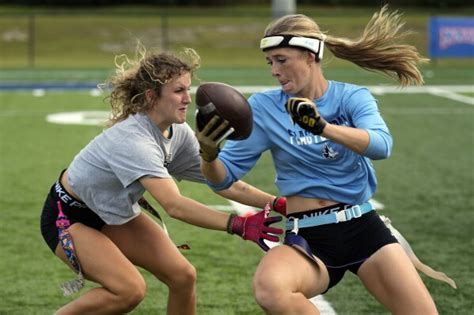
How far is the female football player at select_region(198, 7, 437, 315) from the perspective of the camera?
5.17 m

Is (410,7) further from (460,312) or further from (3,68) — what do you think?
(460,312)

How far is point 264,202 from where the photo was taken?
5.75 metres

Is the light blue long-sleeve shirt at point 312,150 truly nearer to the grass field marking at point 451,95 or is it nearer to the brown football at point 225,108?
the brown football at point 225,108

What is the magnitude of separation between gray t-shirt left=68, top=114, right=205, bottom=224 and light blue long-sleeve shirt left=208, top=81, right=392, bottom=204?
1.09ft

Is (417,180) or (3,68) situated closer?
(417,180)

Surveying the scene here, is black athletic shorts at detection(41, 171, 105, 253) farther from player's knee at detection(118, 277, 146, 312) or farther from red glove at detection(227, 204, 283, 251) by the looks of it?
red glove at detection(227, 204, 283, 251)

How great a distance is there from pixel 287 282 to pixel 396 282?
552 mm

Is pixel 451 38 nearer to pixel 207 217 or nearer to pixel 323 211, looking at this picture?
pixel 323 211

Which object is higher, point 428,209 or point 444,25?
point 428,209

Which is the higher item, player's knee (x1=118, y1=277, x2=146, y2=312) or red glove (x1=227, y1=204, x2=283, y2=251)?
red glove (x1=227, y1=204, x2=283, y2=251)

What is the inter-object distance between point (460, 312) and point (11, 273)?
3088 mm

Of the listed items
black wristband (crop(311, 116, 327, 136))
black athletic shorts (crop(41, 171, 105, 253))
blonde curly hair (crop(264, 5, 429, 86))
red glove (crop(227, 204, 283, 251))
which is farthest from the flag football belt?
black athletic shorts (crop(41, 171, 105, 253))

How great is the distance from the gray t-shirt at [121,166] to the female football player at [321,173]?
0.29 metres

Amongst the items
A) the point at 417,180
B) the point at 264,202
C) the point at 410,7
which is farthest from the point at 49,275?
the point at 410,7
